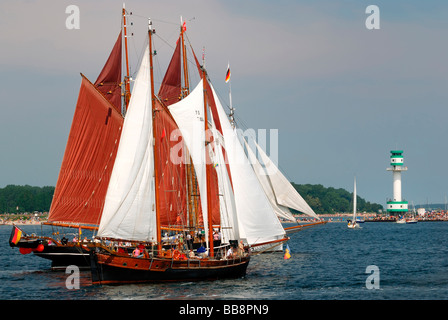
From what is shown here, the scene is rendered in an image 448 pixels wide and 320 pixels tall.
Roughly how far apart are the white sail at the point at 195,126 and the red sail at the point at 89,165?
52.1 ft

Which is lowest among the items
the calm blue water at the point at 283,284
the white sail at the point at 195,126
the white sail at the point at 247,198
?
the calm blue water at the point at 283,284

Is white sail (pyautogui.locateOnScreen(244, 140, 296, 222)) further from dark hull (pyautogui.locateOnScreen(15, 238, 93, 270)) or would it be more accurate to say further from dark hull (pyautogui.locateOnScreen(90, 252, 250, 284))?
dark hull (pyautogui.locateOnScreen(90, 252, 250, 284))

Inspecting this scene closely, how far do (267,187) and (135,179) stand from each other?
2375 cm

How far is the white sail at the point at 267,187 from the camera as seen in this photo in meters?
68.9

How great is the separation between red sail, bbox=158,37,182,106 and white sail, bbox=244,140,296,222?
847 centimetres

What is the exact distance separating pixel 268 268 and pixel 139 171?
19.3 metres

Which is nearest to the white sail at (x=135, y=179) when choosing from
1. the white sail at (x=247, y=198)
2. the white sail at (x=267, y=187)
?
the white sail at (x=247, y=198)

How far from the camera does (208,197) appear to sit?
50000mm

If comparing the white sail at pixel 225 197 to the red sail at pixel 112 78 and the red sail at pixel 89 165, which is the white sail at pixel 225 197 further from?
the red sail at pixel 112 78

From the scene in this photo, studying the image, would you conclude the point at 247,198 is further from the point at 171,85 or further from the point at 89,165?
the point at 171,85

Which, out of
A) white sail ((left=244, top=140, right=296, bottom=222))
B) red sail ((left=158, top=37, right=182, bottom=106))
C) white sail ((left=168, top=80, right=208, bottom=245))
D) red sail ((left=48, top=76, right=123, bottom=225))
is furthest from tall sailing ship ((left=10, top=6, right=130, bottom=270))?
white sail ((left=168, top=80, right=208, bottom=245))
